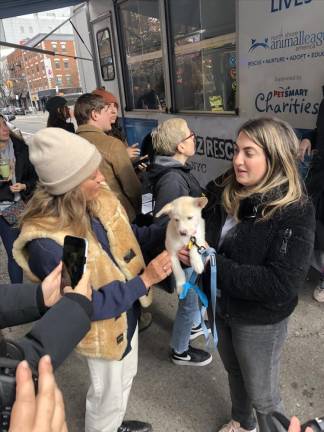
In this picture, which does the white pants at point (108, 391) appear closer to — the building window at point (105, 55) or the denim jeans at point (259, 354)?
the denim jeans at point (259, 354)

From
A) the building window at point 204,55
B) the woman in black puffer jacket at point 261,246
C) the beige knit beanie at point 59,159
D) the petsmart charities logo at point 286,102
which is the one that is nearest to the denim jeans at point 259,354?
the woman in black puffer jacket at point 261,246

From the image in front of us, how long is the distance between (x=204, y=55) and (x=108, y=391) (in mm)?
4218

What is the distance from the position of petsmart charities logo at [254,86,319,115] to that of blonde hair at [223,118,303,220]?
77.2 inches

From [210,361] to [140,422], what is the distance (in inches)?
30.4

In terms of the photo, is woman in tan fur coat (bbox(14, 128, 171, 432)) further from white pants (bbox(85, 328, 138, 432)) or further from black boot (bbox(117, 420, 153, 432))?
black boot (bbox(117, 420, 153, 432))

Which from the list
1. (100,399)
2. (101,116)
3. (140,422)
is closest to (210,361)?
(140,422)

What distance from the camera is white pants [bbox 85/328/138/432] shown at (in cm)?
184

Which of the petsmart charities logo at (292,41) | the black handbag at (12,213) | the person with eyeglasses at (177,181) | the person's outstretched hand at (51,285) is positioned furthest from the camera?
the black handbag at (12,213)

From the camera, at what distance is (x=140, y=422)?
237 centimetres

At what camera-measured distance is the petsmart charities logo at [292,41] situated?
3104mm

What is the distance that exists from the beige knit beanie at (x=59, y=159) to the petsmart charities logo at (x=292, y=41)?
2.60 m

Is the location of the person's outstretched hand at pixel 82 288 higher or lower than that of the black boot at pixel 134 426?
higher

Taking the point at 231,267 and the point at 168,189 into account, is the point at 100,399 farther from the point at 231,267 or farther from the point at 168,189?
the point at 168,189

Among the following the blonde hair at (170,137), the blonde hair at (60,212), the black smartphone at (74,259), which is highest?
the blonde hair at (170,137)
